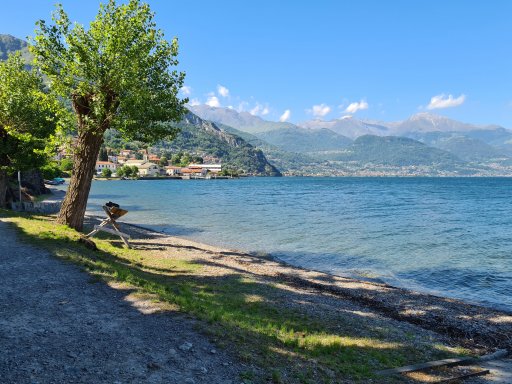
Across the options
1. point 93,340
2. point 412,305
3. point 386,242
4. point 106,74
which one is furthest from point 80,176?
point 386,242

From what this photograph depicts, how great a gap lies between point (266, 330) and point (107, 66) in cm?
1665

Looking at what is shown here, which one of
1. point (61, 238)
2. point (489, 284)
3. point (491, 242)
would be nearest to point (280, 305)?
point (61, 238)

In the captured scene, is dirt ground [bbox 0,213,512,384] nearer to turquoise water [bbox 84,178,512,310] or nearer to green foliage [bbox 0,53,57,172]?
turquoise water [bbox 84,178,512,310]

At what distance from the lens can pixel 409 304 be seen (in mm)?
17953

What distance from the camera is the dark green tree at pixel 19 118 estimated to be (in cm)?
3036

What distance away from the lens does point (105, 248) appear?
890 inches

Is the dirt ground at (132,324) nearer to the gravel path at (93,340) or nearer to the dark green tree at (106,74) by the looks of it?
the gravel path at (93,340)

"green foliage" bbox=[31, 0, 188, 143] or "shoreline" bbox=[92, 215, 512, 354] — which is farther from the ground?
"green foliage" bbox=[31, 0, 188, 143]

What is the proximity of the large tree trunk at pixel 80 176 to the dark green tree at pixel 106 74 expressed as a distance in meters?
0.06

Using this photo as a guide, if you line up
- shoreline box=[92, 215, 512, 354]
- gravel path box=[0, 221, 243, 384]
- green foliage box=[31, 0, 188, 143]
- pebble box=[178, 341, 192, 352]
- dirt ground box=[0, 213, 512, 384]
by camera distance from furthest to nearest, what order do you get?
green foliage box=[31, 0, 188, 143] → shoreline box=[92, 215, 512, 354] → pebble box=[178, 341, 192, 352] → dirt ground box=[0, 213, 512, 384] → gravel path box=[0, 221, 243, 384]

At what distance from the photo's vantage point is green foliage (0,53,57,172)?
30344 mm

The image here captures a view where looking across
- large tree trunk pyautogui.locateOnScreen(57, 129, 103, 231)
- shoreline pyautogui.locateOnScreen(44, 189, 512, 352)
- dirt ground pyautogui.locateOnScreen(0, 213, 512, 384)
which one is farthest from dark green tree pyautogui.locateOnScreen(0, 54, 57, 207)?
shoreline pyautogui.locateOnScreen(44, 189, 512, 352)

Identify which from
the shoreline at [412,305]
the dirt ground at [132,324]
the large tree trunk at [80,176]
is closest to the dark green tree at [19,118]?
the large tree trunk at [80,176]

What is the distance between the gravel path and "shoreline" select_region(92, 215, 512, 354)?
1007cm
